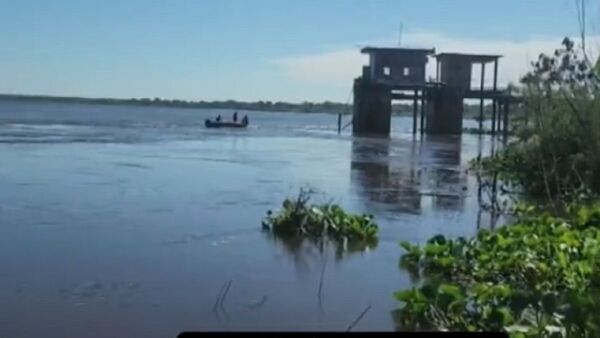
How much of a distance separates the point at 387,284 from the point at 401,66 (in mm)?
50063

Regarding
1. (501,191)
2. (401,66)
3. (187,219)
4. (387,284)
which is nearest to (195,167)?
(501,191)

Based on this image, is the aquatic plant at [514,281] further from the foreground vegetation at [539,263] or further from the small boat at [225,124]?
the small boat at [225,124]

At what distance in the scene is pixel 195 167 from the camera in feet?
94.4

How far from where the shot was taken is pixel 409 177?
2728cm

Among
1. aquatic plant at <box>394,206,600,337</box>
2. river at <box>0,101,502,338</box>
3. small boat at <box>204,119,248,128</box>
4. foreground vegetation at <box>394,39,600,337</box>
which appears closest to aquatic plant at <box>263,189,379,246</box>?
river at <box>0,101,502,338</box>

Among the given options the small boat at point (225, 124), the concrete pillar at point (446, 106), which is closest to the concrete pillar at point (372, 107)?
the concrete pillar at point (446, 106)

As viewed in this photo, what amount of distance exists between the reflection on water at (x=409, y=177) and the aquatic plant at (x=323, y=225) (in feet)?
13.7

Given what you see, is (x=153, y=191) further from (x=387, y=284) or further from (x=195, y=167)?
(x=387, y=284)

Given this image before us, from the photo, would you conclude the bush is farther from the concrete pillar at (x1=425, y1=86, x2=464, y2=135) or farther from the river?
the concrete pillar at (x1=425, y1=86, x2=464, y2=135)

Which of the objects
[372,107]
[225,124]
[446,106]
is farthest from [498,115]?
[225,124]

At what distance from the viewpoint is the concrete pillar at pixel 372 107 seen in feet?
195

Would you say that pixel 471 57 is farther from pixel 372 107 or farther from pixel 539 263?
pixel 539 263

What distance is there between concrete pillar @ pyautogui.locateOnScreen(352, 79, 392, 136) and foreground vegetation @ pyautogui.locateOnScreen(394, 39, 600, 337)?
3753 centimetres

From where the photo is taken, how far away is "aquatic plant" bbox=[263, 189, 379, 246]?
1438 cm
